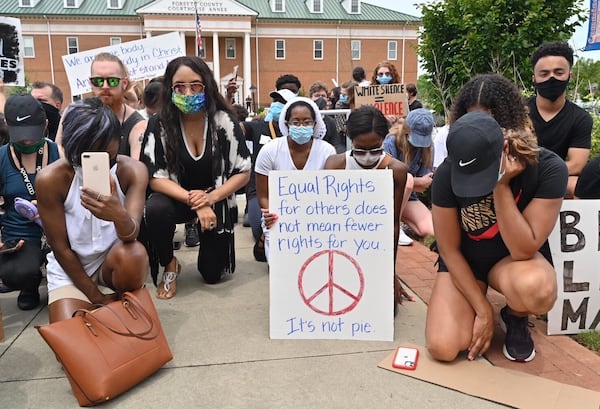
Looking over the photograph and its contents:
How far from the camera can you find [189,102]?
12.3ft

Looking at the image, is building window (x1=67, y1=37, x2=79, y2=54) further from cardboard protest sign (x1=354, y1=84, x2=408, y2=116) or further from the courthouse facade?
cardboard protest sign (x1=354, y1=84, x2=408, y2=116)

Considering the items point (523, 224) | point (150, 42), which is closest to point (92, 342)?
point (523, 224)

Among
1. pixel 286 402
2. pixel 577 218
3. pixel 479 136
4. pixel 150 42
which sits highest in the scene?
pixel 150 42

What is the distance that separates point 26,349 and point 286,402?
1.68m

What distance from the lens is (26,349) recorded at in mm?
2986

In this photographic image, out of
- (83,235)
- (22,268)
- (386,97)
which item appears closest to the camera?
(83,235)

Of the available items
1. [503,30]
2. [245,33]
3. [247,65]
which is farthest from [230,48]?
[503,30]

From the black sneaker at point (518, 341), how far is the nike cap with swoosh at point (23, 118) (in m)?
3.33

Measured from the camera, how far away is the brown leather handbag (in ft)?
7.54

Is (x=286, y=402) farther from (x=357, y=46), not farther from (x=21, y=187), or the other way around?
(x=357, y=46)

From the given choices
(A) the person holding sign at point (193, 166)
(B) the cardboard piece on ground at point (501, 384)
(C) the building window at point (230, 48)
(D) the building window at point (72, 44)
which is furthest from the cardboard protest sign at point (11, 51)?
(D) the building window at point (72, 44)

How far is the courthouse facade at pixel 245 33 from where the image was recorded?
44.8 meters

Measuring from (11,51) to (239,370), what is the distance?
5039 mm

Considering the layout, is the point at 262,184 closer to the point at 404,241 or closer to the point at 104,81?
the point at 104,81
